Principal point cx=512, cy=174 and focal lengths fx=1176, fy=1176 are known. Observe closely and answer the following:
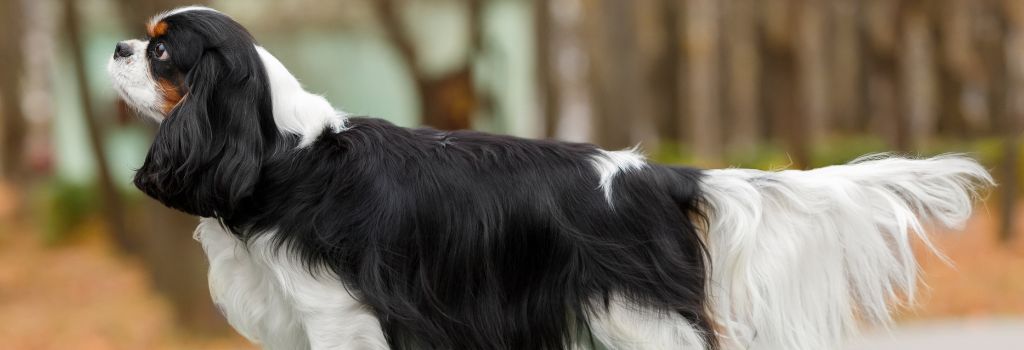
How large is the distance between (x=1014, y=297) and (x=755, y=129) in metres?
11.5

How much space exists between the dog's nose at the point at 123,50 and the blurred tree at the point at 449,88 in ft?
20.3

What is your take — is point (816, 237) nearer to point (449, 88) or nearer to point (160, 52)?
point (160, 52)

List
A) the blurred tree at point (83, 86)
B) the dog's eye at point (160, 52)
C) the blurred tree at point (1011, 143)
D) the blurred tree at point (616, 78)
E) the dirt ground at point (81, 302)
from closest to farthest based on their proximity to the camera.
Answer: the dog's eye at point (160, 52) → the dirt ground at point (81, 302) → the blurred tree at point (83, 86) → the blurred tree at point (616, 78) → the blurred tree at point (1011, 143)

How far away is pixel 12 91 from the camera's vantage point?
14758 mm

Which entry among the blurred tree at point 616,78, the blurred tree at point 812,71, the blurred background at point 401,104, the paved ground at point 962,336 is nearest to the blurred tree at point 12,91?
the blurred background at point 401,104

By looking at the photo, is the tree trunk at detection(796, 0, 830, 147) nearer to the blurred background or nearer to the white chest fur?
the blurred background

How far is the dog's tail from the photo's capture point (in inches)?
170

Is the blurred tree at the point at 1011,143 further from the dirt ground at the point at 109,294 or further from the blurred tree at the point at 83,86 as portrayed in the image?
the blurred tree at the point at 83,86

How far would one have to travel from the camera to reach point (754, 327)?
435 centimetres

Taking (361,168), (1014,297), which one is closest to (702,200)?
(361,168)

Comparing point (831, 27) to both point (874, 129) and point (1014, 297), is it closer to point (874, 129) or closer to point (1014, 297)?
point (874, 129)

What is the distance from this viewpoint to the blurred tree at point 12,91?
14195 millimetres

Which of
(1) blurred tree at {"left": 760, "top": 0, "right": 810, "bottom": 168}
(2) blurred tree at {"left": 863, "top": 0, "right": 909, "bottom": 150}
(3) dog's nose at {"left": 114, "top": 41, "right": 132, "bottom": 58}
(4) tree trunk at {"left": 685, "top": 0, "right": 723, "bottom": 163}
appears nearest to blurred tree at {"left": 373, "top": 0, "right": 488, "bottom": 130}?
(3) dog's nose at {"left": 114, "top": 41, "right": 132, "bottom": 58}

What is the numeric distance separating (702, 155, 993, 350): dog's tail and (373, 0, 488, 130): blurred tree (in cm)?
608
